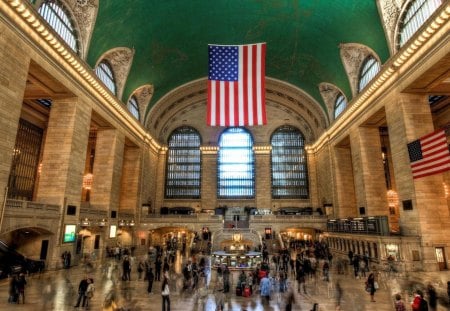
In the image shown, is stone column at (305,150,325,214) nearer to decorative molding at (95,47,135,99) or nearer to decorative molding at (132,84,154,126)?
decorative molding at (132,84,154,126)

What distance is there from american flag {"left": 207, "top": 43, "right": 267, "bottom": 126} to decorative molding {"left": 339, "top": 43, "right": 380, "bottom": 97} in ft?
35.8

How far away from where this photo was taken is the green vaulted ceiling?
20594 millimetres

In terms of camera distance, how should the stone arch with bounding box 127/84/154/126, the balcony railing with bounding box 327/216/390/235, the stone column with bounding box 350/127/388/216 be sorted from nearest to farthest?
the balcony railing with bounding box 327/216/390/235, the stone column with bounding box 350/127/388/216, the stone arch with bounding box 127/84/154/126

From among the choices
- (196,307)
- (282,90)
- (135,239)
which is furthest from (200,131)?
(196,307)

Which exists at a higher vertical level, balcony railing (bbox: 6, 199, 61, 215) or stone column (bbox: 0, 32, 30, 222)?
stone column (bbox: 0, 32, 30, 222)

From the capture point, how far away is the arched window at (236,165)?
39750 millimetres

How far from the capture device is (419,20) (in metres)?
17.3

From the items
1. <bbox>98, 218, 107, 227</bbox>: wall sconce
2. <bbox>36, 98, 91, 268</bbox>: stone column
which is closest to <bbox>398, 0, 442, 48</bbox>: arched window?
<bbox>36, 98, 91, 268</bbox>: stone column

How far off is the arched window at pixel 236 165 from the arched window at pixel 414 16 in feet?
79.5

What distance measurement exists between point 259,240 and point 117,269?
39.2 feet

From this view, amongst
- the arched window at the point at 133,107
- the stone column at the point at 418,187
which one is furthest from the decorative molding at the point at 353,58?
the arched window at the point at 133,107

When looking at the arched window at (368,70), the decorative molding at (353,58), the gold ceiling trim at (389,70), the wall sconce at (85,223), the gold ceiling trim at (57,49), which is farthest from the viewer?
the decorative molding at (353,58)

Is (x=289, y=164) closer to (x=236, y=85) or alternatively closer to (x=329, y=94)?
(x=329, y=94)

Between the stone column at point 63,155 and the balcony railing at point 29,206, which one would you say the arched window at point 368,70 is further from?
the balcony railing at point 29,206
